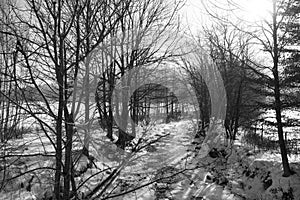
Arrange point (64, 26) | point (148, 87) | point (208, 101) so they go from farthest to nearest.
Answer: point (208, 101) → point (148, 87) → point (64, 26)

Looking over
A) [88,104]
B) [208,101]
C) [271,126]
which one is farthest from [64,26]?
[208,101]

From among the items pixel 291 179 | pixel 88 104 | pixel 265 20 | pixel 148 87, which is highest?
pixel 265 20

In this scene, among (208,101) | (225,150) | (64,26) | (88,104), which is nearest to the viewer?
(64,26)

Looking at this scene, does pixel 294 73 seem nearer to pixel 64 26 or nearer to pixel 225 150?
pixel 225 150

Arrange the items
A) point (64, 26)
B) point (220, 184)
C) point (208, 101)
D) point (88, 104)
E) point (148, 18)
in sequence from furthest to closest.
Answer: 1. point (208, 101)
2. point (148, 18)
3. point (220, 184)
4. point (88, 104)
5. point (64, 26)

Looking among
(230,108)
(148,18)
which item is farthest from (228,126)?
(148,18)

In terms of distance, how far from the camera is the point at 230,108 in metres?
13.7

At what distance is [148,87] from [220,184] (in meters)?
3.96

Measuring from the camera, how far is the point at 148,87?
6.07 meters

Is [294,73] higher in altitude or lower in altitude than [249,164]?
higher

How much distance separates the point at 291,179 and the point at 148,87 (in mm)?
4530

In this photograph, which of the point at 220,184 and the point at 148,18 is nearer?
the point at 220,184

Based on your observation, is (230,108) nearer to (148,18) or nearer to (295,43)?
(295,43)

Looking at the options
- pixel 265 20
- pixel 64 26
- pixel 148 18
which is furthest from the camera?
pixel 148 18
